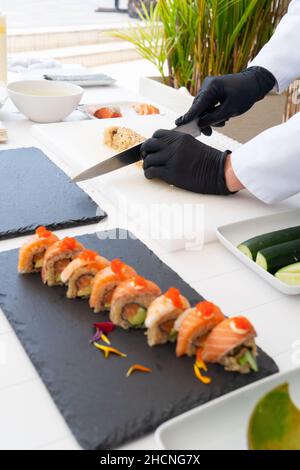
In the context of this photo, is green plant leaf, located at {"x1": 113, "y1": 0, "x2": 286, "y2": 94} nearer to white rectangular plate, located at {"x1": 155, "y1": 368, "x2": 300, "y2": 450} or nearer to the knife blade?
the knife blade

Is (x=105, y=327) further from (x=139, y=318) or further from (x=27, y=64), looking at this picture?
(x=27, y=64)

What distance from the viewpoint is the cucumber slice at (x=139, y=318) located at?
3.02ft

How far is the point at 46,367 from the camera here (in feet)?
2.73

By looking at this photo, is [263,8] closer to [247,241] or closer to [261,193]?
[261,193]

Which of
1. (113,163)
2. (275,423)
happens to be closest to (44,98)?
(113,163)

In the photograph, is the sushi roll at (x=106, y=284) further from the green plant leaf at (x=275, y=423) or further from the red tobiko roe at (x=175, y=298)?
the green plant leaf at (x=275, y=423)

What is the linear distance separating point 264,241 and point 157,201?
12.6 inches

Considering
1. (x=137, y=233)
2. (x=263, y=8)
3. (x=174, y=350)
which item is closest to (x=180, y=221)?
(x=137, y=233)

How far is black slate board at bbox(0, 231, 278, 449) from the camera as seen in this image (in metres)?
0.75

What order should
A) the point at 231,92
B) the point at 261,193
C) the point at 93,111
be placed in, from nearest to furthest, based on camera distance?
the point at 261,193
the point at 231,92
the point at 93,111

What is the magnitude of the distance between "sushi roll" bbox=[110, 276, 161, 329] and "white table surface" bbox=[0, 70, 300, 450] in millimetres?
152

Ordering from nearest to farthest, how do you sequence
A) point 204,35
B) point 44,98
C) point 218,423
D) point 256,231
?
1. point 218,423
2. point 256,231
3. point 44,98
4. point 204,35

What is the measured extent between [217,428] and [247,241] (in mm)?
475

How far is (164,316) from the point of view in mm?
872
